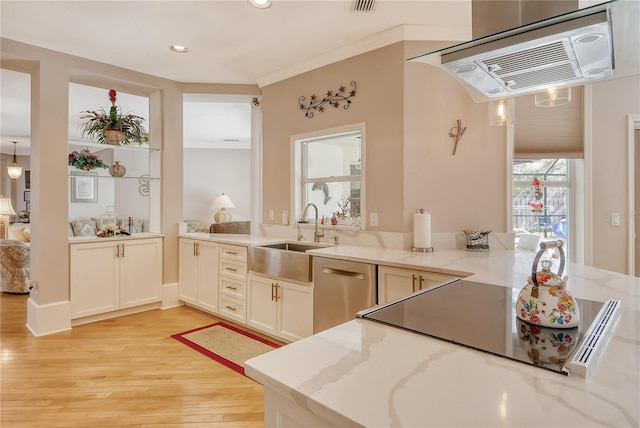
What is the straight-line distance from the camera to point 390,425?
56 cm

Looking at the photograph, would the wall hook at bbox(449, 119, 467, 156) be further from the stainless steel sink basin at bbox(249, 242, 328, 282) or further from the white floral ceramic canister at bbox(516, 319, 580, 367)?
the white floral ceramic canister at bbox(516, 319, 580, 367)

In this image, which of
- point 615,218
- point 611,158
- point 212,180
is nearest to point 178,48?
point 611,158

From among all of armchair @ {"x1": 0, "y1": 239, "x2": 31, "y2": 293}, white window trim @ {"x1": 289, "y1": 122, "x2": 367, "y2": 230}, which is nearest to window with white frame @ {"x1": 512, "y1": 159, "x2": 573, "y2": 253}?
white window trim @ {"x1": 289, "y1": 122, "x2": 367, "y2": 230}

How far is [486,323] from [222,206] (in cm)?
676

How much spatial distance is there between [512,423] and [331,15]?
2.76m

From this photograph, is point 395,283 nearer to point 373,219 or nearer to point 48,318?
point 373,219

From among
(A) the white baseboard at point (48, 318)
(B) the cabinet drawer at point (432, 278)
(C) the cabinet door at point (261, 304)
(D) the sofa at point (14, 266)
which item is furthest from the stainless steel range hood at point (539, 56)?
(D) the sofa at point (14, 266)

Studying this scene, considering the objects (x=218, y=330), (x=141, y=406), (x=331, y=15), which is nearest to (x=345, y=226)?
(x=218, y=330)

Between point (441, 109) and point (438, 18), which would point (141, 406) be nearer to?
point (441, 109)

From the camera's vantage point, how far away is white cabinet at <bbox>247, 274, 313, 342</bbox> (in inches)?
107

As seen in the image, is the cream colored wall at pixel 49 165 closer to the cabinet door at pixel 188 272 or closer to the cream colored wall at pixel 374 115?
the cabinet door at pixel 188 272

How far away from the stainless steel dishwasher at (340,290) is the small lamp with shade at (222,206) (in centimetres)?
497

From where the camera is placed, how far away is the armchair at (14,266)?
433 cm

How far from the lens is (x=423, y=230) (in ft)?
8.52
